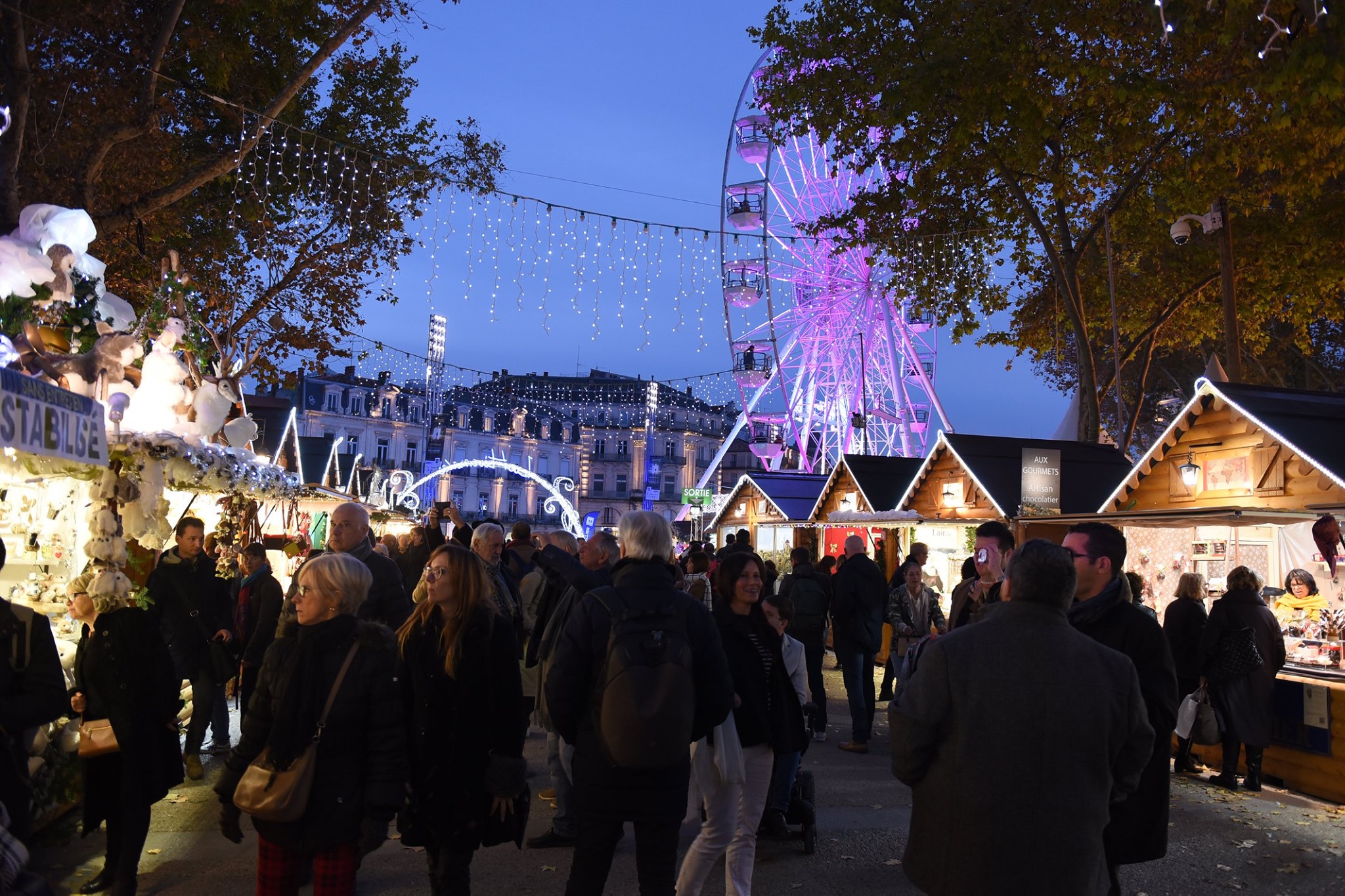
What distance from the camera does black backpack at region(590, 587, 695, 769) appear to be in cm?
371

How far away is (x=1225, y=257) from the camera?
15.7 meters

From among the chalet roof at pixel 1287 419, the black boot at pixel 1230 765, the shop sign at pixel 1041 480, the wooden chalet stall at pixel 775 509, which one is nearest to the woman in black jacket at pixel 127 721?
the black boot at pixel 1230 765

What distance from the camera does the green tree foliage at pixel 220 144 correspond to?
36.3ft

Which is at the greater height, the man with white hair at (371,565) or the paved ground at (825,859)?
the man with white hair at (371,565)

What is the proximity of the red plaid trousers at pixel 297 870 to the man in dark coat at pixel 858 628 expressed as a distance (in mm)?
6118

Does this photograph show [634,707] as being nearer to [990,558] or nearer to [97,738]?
[97,738]

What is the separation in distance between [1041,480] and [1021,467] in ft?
4.02

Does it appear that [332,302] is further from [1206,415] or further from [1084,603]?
[1084,603]

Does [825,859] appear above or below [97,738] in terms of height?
below

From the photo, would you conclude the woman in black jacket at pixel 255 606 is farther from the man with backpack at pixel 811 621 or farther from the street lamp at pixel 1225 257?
the street lamp at pixel 1225 257

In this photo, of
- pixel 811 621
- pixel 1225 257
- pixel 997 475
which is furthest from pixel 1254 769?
pixel 1225 257

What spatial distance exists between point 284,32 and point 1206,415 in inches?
471

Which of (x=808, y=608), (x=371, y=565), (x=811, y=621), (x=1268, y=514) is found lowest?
(x=811, y=621)

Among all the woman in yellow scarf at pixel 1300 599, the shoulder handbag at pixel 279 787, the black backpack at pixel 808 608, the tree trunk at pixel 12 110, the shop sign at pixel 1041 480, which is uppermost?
the tree trunk at pixel 12 110
